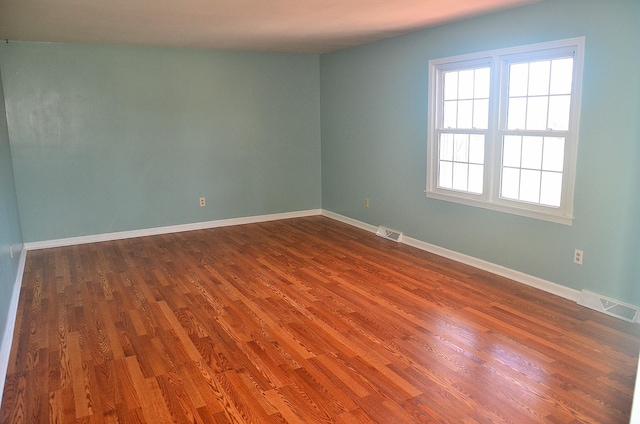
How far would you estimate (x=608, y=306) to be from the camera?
3.39m

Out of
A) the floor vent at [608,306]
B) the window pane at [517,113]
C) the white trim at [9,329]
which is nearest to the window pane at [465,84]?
the window pane at [517,113]

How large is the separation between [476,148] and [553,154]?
2.68 ft

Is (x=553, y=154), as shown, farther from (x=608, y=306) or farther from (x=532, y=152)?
(x=608, y=306)

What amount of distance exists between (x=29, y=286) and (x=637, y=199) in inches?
192

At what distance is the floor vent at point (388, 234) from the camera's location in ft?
17.9

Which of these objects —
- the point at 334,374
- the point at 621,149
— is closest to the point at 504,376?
the point at 334,374

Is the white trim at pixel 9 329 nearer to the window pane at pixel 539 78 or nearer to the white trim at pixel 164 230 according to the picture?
the white trim at pixel 164 230

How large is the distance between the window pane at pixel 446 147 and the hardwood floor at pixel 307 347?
3.42 feet

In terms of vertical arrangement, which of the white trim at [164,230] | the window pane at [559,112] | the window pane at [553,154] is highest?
the window pane at [559,112]

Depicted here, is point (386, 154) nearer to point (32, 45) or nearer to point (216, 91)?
point (216, 91)

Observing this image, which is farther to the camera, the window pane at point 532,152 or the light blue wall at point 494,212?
the window pane at point 532,152

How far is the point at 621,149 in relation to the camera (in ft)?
10.7

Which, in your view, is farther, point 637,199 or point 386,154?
point 386,154

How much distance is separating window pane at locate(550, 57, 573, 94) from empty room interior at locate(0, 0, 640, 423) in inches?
0.7
